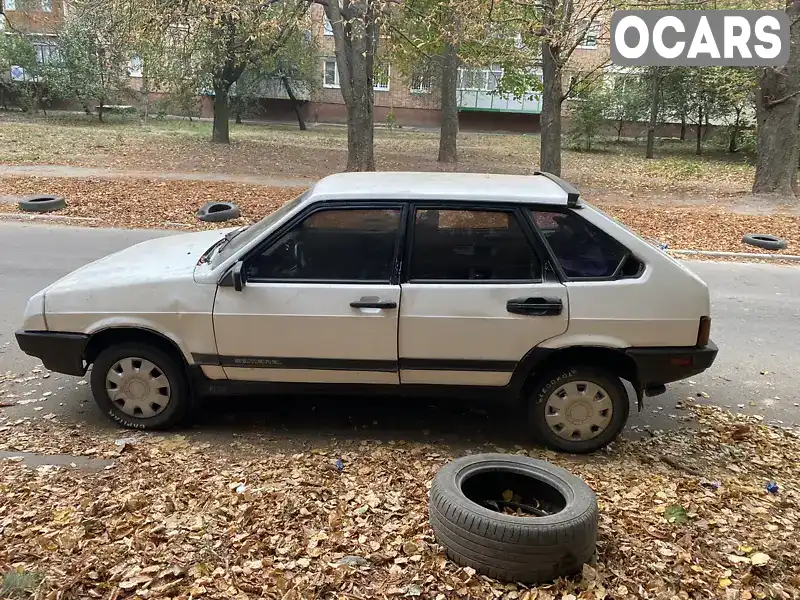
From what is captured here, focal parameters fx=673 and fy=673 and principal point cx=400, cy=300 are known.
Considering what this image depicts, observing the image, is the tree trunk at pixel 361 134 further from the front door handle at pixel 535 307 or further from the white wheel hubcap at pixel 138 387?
the front door handle at pixel 535 307

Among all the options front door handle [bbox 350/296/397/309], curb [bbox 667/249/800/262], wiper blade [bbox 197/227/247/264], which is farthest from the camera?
curb [bbox 667/249/800/262]

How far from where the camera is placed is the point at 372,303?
415 centimetres

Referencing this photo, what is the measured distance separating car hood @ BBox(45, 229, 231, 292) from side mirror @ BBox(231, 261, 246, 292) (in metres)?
0.35

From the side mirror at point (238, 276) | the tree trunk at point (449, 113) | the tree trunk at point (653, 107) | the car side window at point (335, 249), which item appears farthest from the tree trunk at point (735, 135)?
the side mirror at point (238, 276)

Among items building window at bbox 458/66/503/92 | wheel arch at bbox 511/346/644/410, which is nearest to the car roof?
wheel arch at bbox 511/346/644/410

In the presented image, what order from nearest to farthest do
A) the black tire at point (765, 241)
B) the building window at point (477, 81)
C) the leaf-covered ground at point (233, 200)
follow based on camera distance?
the black tire at point (765, 241), the leaf-covered ground at point (233, 200), the building window at point (477, 81)

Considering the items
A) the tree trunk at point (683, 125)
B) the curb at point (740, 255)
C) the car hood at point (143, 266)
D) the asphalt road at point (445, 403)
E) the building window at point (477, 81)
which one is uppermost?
the building window at point (477, 81)

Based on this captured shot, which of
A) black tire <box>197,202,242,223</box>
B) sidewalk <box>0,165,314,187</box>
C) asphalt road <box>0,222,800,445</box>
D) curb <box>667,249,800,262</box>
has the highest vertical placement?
sidewalk <box>0,165,314,187</box>

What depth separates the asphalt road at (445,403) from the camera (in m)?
4.72

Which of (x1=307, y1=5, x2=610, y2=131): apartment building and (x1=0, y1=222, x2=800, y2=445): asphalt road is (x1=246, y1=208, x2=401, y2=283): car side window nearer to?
(x1=0, y1=222, x2=800, y2=445): asphalt road

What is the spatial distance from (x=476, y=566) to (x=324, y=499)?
3.26 ft

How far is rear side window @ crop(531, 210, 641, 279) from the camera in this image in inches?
169

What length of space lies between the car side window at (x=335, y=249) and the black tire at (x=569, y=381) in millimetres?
1232

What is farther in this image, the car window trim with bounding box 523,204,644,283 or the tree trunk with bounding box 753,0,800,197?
the tree trunk with bounding box 753,0,800,197
